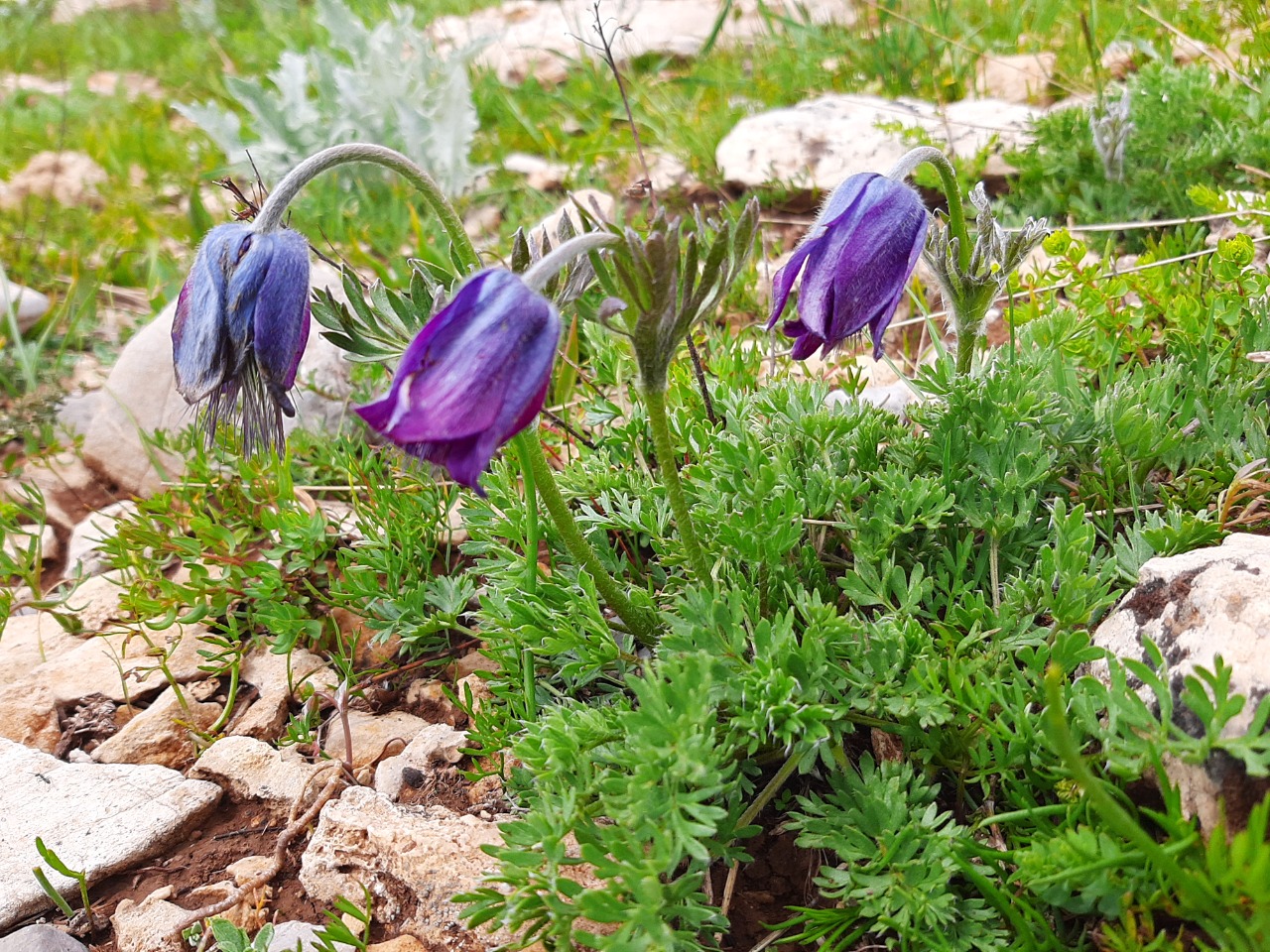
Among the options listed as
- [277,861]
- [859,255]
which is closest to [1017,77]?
[859,255]

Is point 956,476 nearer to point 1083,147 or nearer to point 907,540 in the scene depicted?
point 907,540

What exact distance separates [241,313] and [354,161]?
328 mm

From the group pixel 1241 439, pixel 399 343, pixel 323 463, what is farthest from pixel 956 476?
pixel 323 463

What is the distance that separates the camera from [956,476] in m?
1.93

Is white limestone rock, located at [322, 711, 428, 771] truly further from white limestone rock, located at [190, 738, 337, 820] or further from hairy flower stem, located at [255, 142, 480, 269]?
hairy flower stem, located at [255, 142, 480, 269]

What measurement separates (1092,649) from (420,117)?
3.79 m

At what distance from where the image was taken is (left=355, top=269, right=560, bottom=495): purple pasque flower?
141 cm

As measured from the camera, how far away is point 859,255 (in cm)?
179

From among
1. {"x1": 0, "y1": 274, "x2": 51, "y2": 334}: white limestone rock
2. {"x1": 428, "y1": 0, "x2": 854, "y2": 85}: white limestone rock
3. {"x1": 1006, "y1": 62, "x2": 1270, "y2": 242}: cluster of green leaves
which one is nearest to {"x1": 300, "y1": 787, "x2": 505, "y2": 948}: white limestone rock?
{"x1": 1006, "y1": 62, "x2": 1270, "y2": 242}: cluster of green leaves

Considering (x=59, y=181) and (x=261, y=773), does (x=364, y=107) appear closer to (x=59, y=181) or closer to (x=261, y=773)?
(x=59, y=181)

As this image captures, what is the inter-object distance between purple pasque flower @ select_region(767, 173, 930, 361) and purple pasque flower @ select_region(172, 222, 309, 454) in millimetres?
846

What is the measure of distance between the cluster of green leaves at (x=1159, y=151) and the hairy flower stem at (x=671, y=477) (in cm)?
209

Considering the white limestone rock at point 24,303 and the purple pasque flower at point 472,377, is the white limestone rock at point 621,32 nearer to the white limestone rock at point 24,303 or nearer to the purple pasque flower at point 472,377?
the white limestone rock at point 24,303

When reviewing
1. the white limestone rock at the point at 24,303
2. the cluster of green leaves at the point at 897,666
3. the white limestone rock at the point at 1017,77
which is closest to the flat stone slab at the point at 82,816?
the cluster of green leaves at the point at 897,666
